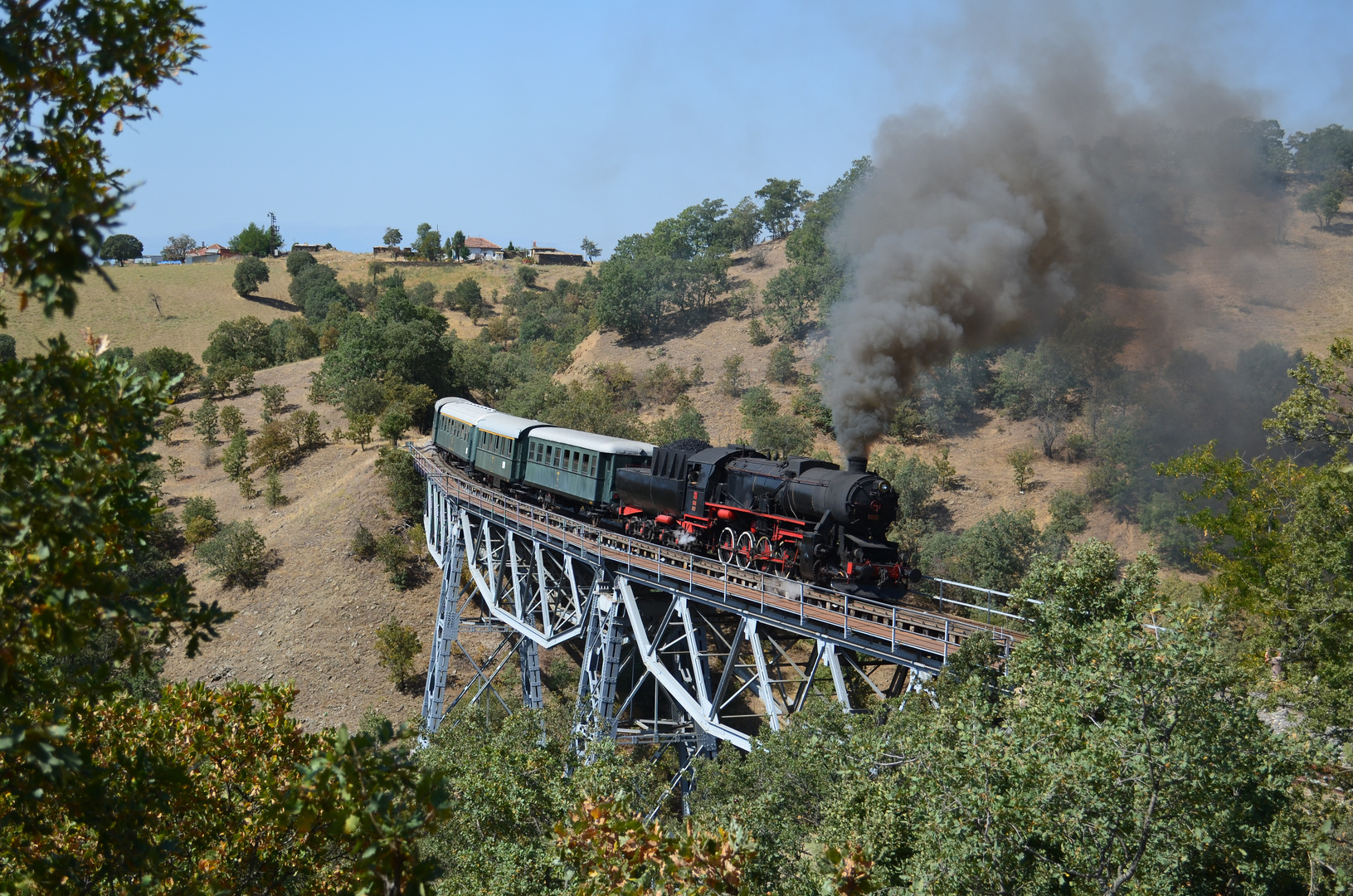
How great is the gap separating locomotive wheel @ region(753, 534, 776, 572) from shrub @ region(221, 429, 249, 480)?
122 ft

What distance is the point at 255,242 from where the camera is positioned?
109062 millimetres

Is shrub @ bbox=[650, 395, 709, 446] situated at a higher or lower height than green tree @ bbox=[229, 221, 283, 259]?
lower

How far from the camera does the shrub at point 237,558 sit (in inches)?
1410

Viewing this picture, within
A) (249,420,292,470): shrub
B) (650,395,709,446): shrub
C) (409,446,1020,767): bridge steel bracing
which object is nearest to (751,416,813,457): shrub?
(650,395,709,446): shrub

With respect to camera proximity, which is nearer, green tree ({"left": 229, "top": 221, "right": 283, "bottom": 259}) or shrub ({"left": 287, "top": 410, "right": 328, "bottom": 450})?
shrub ({"left": 287, "top": 410, "right": 328, "bottom": 450})

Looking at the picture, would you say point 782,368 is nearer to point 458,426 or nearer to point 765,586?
point 458,426

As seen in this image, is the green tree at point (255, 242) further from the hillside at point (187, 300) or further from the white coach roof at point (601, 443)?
the white coach roof at point (601, 443)

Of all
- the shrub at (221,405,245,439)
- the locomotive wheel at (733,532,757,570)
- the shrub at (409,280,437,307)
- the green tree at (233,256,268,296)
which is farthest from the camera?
the green tree at (233,256,268,296)

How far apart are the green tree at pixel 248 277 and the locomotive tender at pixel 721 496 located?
73.5m

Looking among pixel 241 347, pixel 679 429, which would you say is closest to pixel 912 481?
pixel 679 429

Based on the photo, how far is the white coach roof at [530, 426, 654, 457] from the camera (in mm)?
24000

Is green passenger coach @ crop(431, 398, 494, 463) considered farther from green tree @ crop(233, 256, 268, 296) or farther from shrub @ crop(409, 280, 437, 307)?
green tree @ crop(233, 256, 268, 296)

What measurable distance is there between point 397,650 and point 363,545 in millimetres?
6919

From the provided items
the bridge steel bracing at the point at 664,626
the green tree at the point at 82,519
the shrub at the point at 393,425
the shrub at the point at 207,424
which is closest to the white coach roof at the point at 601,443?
the bridge steel bracing at the point at 664,626
